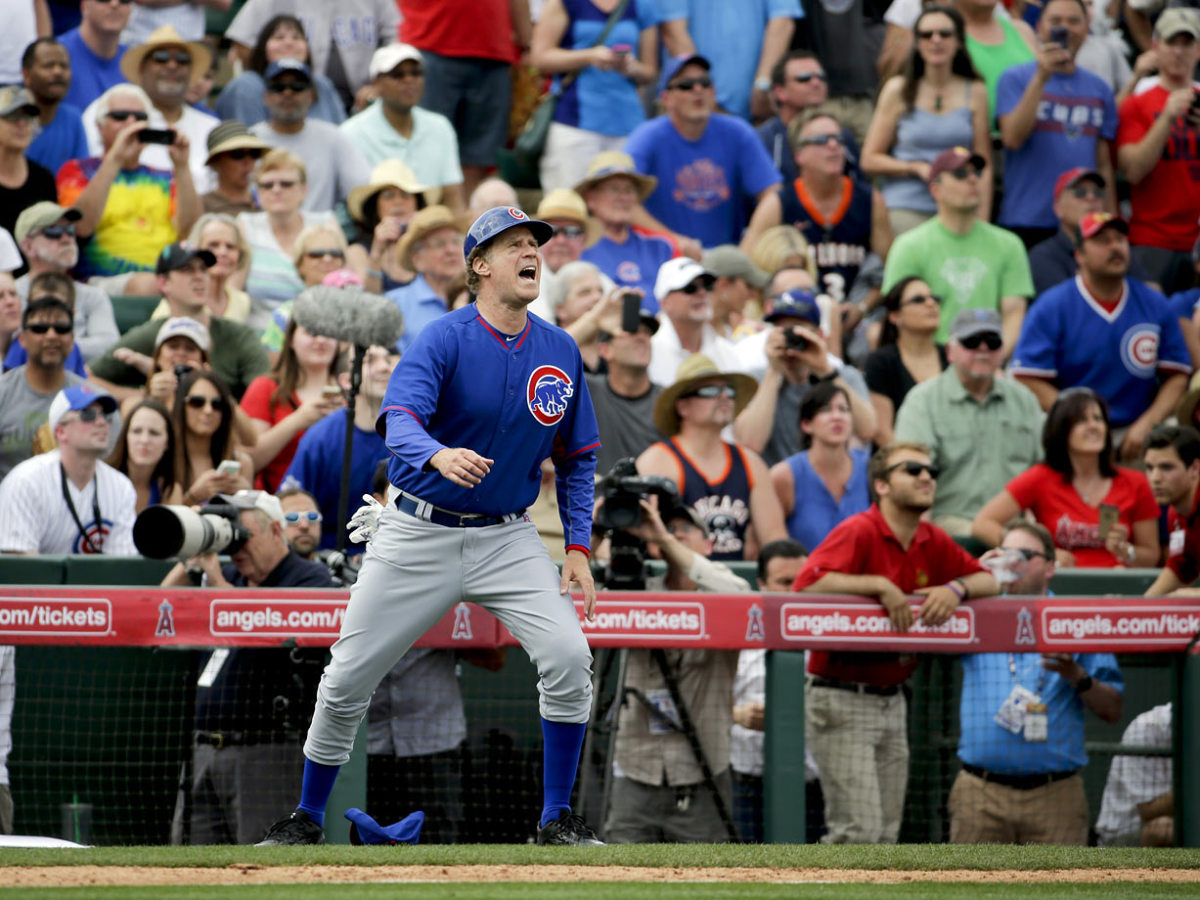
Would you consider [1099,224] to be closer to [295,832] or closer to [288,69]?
[288,69]

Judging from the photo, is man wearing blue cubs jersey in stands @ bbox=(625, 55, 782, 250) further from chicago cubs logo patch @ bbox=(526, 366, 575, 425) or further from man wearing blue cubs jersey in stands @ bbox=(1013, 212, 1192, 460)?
chicago cubs logo patch @ bbox=(526, 366, 575, 425)

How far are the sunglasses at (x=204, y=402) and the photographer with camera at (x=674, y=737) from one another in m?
2.27

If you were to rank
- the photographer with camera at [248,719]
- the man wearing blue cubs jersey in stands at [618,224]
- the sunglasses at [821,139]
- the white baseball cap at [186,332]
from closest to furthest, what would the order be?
the photographer with camera at [248,719] → the white baseball cap at [186,332] → the man wearing blue cubs jersey in stands at [618,224] → the sunglasses at [821,139]

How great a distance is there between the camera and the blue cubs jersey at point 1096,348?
1060cm

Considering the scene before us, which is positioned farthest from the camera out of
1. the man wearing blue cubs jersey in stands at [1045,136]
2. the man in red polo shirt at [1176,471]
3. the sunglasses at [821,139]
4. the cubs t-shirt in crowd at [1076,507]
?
the man wearing blue cubs jersey in stands at [1045,136]

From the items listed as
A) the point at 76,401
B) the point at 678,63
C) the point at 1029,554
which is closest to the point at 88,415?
the point at 76,401

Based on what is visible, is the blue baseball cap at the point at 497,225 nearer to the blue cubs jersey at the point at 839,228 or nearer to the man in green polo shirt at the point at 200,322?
the man in green polo shirt at the point at 200,322

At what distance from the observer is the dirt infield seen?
17.6 feet

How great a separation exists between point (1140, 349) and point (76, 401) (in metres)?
6.32

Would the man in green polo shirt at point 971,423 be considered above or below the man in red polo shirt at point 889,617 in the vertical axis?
above

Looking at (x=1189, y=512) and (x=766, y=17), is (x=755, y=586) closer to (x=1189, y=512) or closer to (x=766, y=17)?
(x=1189, y=512)

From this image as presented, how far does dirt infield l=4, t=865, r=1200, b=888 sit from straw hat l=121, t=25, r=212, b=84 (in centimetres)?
703

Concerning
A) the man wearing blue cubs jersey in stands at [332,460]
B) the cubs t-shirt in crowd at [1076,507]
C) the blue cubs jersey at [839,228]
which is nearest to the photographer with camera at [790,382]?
the cubs t-shirt in crowd at [1076,507]

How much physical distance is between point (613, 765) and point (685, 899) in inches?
98.4
